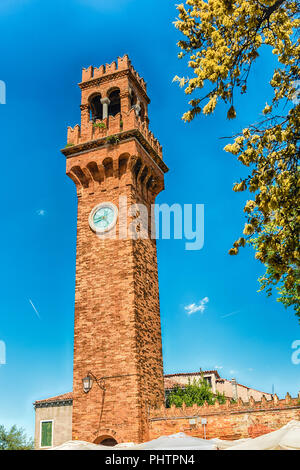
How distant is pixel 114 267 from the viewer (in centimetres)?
1969

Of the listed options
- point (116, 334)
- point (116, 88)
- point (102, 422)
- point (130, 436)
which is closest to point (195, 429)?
point (130, 436)

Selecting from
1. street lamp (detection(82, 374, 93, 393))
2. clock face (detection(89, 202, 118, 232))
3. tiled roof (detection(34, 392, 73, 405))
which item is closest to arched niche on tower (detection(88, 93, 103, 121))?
clock face (detection(89, 202, 118, 232))

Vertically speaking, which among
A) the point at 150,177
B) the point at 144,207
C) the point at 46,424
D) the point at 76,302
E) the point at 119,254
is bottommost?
the point at 46,424

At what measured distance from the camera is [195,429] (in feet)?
54.9

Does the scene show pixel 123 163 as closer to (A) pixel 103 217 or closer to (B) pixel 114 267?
(A) pixel 103 217

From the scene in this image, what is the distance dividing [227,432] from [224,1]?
13.9 meters

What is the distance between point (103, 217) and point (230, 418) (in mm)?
10129

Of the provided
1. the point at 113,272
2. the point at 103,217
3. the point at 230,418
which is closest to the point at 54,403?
the point at 113,272

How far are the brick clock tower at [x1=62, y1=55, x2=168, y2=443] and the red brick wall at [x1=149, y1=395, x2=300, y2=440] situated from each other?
0.82 meters

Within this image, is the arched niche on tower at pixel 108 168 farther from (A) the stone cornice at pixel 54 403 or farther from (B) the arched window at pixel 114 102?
(A) the stone cornice at pixel 54 403

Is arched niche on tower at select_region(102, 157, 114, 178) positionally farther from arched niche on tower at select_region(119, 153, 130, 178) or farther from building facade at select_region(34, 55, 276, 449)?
arched niche on tower at select_region(119, 153, 130, 178)

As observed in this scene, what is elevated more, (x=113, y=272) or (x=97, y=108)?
(x=97, y=108)

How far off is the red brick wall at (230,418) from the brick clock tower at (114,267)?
0.82 metres

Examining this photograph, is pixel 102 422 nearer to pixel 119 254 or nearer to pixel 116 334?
pixel 116 334
